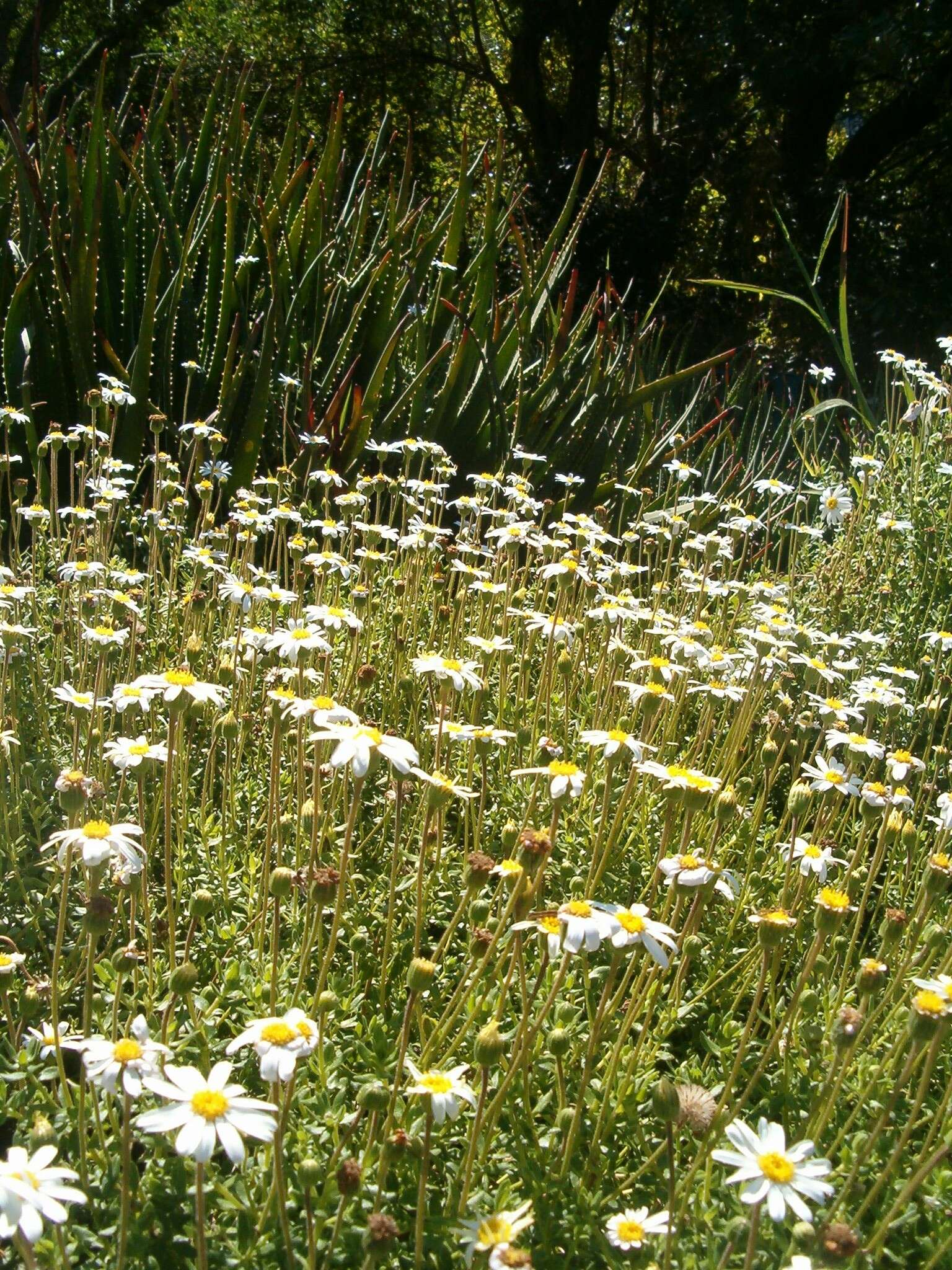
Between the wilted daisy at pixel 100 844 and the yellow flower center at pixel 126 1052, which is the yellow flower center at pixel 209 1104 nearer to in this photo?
the yellow flower center at pixel 126 1052

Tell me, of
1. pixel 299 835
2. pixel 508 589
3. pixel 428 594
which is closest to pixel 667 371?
pixel 428 594

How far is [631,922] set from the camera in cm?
139

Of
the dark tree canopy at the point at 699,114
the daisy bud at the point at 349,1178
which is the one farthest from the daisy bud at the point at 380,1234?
the dark tree canopy at the point at 699,114

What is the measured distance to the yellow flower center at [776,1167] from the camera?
111 cm

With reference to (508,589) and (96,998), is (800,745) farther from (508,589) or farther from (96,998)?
(96,998)

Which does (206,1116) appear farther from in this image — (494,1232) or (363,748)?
(363,748)

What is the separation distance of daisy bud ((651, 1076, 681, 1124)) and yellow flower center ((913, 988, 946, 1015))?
305 mm

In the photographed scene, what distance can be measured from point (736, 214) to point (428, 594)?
9.68 metres

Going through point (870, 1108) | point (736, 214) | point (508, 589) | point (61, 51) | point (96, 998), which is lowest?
point (870, 1108)

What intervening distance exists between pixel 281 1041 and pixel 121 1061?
199 mm

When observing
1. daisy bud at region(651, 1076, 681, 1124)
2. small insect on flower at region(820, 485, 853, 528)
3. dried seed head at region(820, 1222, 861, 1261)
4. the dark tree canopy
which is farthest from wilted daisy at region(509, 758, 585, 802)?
the dark tree canopy

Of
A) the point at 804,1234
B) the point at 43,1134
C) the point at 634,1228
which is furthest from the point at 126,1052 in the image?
the point at 804,1234

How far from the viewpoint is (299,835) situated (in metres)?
2.14

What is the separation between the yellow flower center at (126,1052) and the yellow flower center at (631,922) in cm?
60
